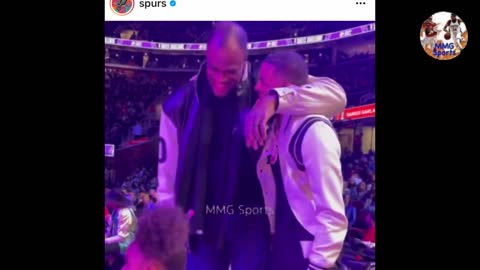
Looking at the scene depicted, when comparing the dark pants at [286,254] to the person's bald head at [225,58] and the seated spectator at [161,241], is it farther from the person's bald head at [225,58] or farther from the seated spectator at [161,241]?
the person's bald head at [225,58]

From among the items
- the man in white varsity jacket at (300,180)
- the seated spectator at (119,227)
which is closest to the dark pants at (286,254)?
the man in white varsity jacket at (300,180)

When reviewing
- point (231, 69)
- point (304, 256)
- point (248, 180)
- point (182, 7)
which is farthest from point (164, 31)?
point (304, 256)

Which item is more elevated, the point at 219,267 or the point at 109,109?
the point at 109,109

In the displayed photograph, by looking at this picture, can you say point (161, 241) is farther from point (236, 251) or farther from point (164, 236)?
point (236, 251)

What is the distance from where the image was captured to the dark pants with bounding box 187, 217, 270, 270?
3.60 metres

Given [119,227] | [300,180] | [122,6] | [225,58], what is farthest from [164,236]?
[122,6]

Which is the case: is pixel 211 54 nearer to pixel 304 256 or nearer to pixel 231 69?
pixel 231 69

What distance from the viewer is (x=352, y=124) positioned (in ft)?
11.7

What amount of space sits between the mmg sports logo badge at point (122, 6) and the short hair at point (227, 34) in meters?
0.50

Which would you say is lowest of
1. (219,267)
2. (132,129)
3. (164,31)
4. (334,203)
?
(219,267)
